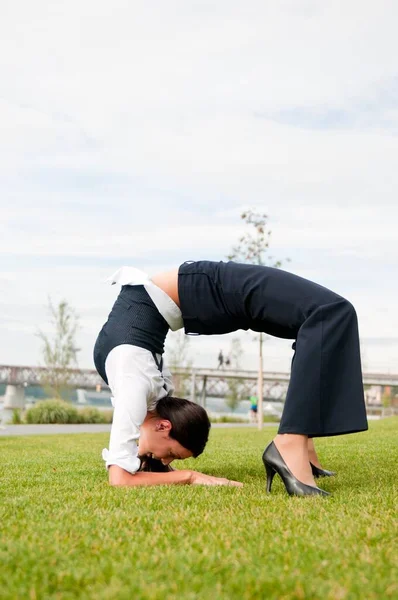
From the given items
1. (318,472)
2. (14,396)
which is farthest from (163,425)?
(14,396)

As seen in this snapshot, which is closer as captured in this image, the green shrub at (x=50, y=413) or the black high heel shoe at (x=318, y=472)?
the black high heel shoe at (x=318, y=472)

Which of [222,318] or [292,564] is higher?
[222,318]

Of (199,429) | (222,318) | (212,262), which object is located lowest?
(199,429)

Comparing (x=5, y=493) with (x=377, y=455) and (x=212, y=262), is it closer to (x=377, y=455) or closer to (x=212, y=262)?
(x=212, y=262)

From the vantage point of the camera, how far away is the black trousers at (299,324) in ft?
12.1

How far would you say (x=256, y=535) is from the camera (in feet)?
8.33

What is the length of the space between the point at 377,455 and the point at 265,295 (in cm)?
331

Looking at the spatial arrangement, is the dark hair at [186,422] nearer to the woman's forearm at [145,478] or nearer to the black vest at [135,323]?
the woman's forearm at [145,478]

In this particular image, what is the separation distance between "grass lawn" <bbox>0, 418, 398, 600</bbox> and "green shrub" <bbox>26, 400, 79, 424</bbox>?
83.2 ft

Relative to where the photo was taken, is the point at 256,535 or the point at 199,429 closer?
the point at 256,535

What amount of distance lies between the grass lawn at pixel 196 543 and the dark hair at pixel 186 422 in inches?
16.3

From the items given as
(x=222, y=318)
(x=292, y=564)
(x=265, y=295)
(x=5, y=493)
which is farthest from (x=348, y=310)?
(x=5, y=493)

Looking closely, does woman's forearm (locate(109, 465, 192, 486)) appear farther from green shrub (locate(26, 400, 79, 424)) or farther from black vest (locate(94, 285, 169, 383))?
green shrub (locate(26, 400, 79, 424))

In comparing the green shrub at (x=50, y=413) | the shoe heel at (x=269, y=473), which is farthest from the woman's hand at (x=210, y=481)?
the green shrub at (x=50, y=413)
